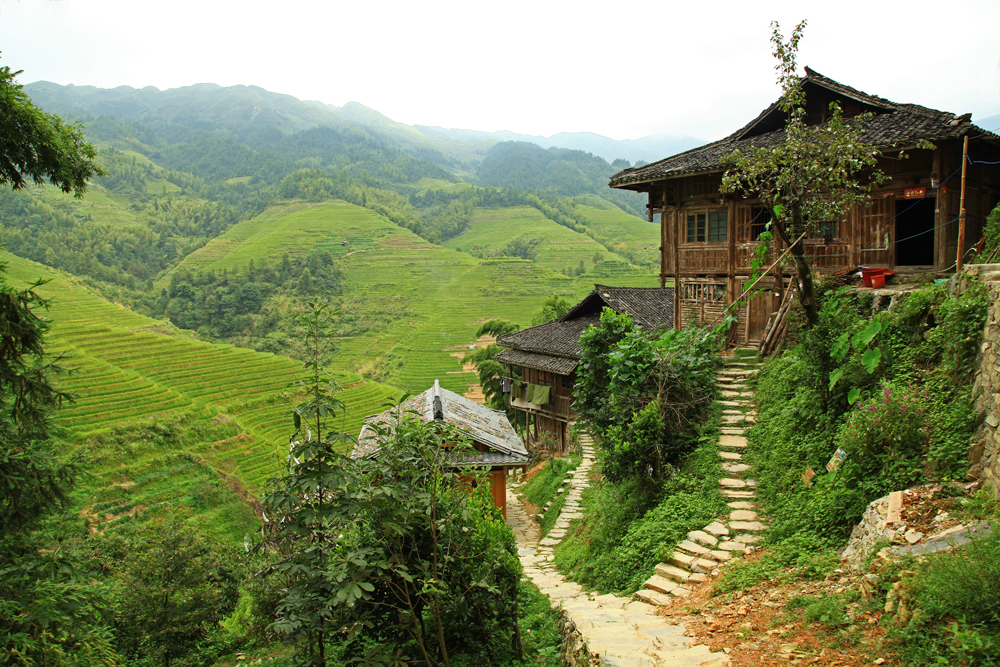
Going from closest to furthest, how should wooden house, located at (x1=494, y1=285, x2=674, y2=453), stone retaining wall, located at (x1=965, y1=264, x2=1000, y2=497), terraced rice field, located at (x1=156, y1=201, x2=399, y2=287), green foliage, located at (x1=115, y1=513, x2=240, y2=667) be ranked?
stone retaining wall, located at (x1=965, y1=264, x2=1000, y2=497) → green foliage, located at (x1=115, y1=513, x2=240, y2=667) → wooden house, located at (x1=494, y1=285, x2=674, y2=453) → terraced rice field, located at (x1=156, y1=201, x2=399, y2=287)

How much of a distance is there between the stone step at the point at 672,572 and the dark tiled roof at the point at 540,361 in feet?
39.5

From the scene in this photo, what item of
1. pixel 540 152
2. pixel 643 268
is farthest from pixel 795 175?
pixel 540 152

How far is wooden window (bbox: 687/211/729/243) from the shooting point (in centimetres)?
1287

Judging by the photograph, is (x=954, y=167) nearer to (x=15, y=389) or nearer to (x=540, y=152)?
(x=15, y=389)

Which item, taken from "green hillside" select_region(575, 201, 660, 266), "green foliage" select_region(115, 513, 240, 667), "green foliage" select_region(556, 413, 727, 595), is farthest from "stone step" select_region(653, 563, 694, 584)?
"green hillside" select_region(575, 201, 660, 266)

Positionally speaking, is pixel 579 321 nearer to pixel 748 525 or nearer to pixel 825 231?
pixel 825 231

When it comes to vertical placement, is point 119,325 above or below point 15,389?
below

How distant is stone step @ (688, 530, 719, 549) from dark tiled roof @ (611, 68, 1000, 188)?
715cm

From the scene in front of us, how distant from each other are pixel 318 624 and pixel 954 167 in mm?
11690

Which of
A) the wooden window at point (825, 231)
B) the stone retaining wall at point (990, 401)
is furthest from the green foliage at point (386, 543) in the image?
the wooden window at point (825, 231)

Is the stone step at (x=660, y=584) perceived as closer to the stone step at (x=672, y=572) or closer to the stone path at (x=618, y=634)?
the stone step at (x=672, y=572)

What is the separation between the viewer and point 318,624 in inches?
147

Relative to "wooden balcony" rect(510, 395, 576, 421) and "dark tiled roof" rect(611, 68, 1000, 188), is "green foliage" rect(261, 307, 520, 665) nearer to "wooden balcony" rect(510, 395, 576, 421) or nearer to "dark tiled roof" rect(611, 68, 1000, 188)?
"dark tiled roof" rect(611, 68, 1000, 188)

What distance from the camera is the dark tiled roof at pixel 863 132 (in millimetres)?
8891
